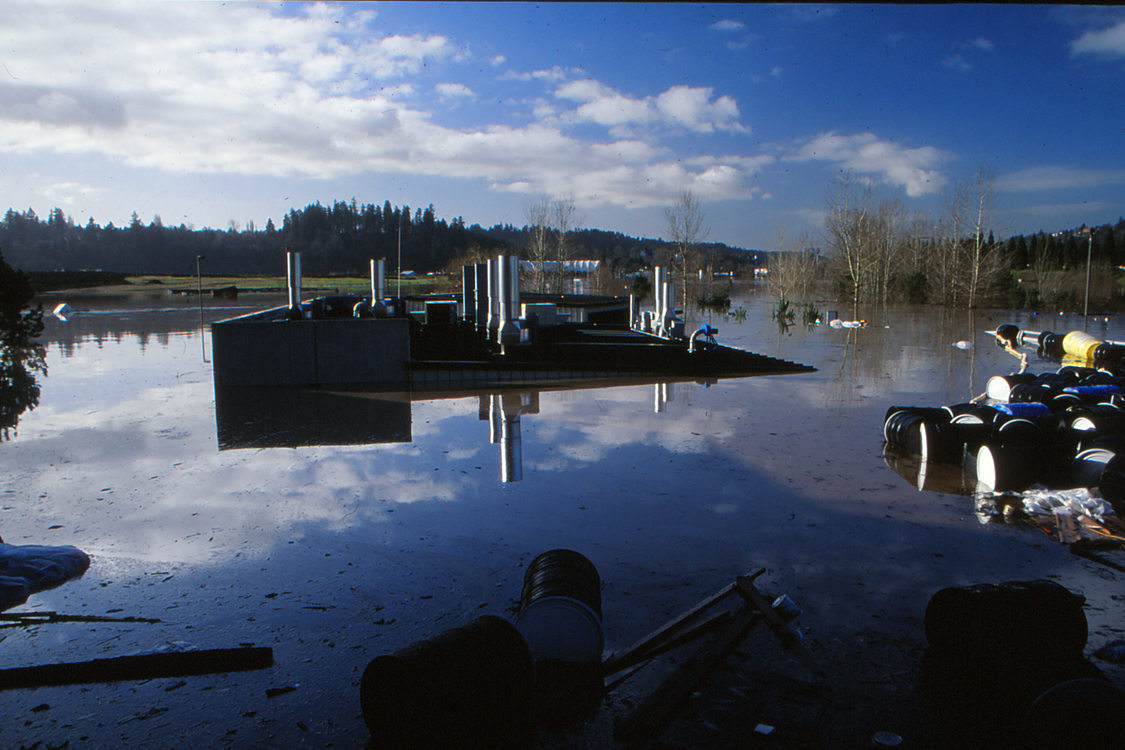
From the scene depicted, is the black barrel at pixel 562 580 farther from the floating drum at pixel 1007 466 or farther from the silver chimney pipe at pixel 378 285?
the silver chimney pipe at pixel 378 285

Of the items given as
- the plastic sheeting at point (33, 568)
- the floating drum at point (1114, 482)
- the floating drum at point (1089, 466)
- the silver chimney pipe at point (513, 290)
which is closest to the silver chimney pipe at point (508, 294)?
the silver chimney pipe at point (513, 290)

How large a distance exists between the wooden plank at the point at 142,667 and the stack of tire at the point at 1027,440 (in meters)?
7.91

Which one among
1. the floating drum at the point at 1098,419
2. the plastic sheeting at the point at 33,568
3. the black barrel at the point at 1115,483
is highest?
the floating drum at the point at 1098,419

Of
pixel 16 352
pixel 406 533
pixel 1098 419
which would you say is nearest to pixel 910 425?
pixel 1098 419

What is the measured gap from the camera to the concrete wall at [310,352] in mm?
15945

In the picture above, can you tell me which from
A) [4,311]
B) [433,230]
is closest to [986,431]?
[4,311]

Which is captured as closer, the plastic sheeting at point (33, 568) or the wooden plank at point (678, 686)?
the wooden plank at point (678, 686)

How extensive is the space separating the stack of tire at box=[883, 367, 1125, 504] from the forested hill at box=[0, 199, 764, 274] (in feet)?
338

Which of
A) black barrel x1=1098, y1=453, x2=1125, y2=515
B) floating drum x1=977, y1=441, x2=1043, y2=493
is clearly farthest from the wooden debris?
black barrel x1=1098, y1=453, x2=1125, y2=515

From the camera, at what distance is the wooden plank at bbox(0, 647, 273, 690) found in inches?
168

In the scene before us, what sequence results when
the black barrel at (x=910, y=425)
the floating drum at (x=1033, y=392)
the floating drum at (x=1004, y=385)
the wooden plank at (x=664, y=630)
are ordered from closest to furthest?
the wooden plank at (x=664, y=630), the black barrel at (x=910, y=425), the floating drum at (x=1033, y=392), the floating drum at (x=1004, y=385)

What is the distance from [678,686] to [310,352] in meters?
14.0

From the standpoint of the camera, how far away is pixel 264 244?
144 metres

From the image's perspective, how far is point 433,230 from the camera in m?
139
